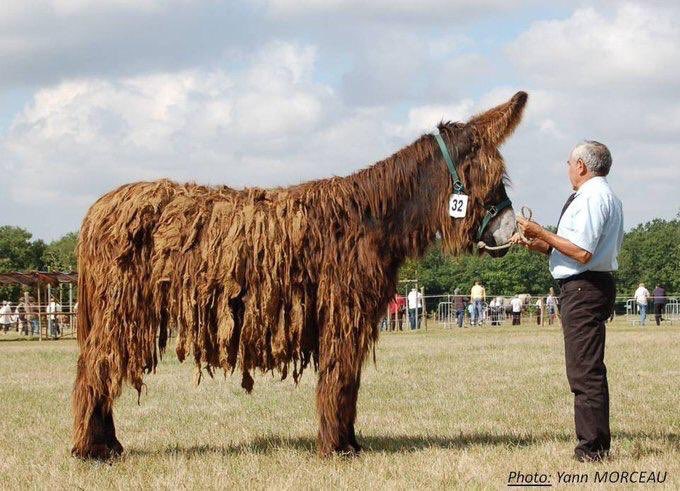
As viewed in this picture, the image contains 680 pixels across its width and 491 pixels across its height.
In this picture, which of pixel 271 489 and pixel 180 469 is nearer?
pixel 271 489

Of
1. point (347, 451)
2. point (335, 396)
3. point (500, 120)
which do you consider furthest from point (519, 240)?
point (347, 451)

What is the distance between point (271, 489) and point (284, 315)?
1566 mm

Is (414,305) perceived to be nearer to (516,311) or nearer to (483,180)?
(516,311)

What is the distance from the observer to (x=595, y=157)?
7.62 m

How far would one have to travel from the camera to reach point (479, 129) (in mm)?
8047

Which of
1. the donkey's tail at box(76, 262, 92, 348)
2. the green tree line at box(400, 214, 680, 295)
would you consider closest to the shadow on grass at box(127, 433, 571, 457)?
the donkey's tail at box(76, 262, 92, 348)

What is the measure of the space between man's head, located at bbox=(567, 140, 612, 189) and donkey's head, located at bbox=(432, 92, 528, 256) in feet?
1.99

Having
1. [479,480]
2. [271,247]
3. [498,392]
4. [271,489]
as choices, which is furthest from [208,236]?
[498,392]

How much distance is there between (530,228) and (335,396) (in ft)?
6.72

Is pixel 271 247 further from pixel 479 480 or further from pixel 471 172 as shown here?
pixel 479 480

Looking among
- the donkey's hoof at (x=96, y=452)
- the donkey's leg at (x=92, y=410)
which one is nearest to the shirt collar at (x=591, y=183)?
the donkey's leg at (x=92, y=410)

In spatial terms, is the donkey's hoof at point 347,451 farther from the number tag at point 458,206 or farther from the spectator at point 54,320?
the spectator at point 54,320

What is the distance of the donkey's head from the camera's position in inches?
312

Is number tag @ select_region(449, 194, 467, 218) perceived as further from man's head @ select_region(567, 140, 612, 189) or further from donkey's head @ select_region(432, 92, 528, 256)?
man's head @ select_region(567, 140, 612, 189)
